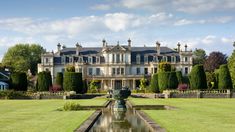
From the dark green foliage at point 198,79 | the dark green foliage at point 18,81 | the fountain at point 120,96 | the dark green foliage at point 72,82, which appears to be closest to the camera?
the fountain at point 120,96

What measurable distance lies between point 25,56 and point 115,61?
84.7 ft

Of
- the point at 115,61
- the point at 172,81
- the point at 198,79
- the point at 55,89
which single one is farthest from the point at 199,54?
the point at 55,89

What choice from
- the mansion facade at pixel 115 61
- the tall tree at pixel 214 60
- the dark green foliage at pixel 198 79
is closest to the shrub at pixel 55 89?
the dark green foliage at pixel 198 79

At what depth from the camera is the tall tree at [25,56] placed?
346 ft

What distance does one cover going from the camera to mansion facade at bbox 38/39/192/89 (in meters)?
93.6

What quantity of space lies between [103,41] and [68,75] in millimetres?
38329

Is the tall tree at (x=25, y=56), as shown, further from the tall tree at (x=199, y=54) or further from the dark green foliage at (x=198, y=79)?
the dark green foliage at (x=198, y=79)

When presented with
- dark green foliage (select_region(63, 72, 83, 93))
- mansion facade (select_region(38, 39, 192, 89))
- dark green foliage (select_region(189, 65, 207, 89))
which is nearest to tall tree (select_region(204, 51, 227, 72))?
mansion facade (select_region(38, 39, 192, 89))

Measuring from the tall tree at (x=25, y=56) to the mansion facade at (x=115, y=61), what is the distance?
1160 centimetres

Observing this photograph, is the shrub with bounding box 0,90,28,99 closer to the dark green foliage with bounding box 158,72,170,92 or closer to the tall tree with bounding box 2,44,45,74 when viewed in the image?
the dark green foliage with bounding box 158,72,170,92

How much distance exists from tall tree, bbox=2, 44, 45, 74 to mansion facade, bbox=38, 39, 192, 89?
11.6 metres

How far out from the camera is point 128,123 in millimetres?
18141

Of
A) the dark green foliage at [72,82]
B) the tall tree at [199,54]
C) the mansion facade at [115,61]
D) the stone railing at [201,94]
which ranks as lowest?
the stone railing at [201,94]

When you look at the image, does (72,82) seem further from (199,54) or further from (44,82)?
(199,54)
